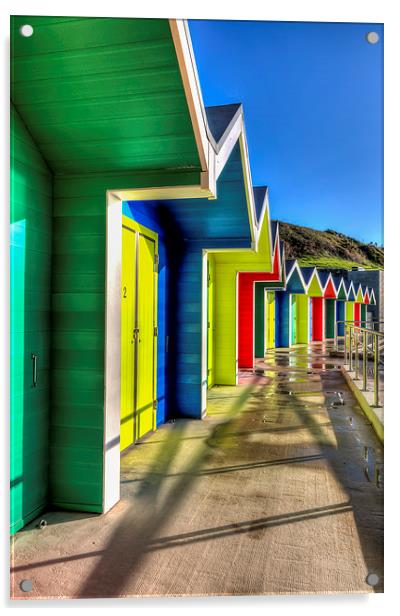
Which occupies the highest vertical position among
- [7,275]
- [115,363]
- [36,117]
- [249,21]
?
[249,21]

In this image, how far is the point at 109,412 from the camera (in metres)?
2.70

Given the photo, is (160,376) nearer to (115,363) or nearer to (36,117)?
(115,363)

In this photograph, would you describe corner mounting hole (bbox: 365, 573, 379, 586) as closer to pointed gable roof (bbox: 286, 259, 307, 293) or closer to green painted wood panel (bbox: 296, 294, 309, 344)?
pointed gable roof (bbox: 286, 259, 307, 293)

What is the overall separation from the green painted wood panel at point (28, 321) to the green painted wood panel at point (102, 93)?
190 millimetres

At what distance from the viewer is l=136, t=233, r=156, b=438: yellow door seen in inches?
168

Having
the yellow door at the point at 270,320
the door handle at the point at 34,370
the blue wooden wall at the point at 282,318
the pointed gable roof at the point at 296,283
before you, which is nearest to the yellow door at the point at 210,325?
the door handle at the point at 34,370

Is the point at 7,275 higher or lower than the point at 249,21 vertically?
lower

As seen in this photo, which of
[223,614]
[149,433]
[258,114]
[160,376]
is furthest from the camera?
[160,376]

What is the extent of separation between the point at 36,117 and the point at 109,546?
7.73 feet

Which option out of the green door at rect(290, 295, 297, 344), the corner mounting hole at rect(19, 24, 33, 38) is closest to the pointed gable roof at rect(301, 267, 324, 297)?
the green door at rect(290, 295, 297, 344)

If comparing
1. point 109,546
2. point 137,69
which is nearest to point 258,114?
point 137,69

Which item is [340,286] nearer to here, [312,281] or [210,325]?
[312,281]

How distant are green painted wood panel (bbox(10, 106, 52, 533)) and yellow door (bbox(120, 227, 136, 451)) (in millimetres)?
1158

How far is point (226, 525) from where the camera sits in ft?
8.45
